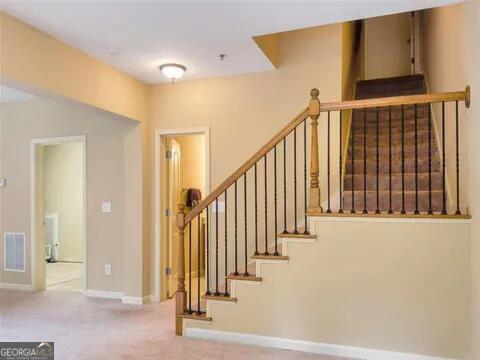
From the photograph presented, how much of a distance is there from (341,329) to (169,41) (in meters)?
2.84

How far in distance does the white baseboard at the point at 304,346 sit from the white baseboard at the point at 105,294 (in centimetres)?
161

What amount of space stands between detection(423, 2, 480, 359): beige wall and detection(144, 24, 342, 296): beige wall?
1.05 meters

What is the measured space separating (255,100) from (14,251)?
4.01 metres

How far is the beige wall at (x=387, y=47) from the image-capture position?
6711 millimetres

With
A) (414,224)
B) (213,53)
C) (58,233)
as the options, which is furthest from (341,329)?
(58,233)

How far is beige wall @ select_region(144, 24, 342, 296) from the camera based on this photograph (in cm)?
396

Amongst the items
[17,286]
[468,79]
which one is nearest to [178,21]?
[468,79]

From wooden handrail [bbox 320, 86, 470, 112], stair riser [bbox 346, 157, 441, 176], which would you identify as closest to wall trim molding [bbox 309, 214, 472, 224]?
wooden handrail [bbox 320, 86, 470, 112]

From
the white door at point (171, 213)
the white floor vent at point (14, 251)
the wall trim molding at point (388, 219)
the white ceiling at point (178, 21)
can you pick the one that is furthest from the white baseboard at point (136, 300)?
the white ceiling at point (178, 21)

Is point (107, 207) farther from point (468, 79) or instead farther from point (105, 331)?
point (468, 79)

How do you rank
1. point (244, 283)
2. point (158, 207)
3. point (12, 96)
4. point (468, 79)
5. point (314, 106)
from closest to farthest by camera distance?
1. point (468, 79)
2. point (314, 106)
3. point (244, 283)
4. point (158, 207)
5. point (12, 96)

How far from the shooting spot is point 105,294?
4691 mm

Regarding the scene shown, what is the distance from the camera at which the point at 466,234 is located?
105 inches

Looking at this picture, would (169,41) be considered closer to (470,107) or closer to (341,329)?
(470,107)
